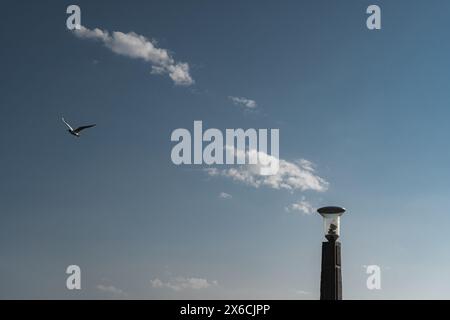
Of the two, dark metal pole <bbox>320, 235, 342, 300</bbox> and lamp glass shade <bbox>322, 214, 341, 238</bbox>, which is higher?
lamp glass shade <bbox>322, 214, 341, 238</bbox>

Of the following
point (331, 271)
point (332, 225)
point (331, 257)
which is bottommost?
point (331, 271)

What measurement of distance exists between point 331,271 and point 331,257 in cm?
30

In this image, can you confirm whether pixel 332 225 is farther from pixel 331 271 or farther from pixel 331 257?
pixel 331 271

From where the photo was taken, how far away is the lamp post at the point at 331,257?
38.2 feet

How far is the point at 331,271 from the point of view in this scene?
1177 cm

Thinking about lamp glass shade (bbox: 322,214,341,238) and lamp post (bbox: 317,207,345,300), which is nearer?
lamp post (bbox: 317,207,345,300)

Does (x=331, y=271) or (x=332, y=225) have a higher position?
(x=332, y=225)

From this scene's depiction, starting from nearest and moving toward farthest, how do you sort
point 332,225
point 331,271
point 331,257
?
point 331,271
point 331,257
point 332,225

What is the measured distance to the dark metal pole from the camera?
11.6 metres

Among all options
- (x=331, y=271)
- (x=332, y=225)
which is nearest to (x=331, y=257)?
(x=331, y=271)
